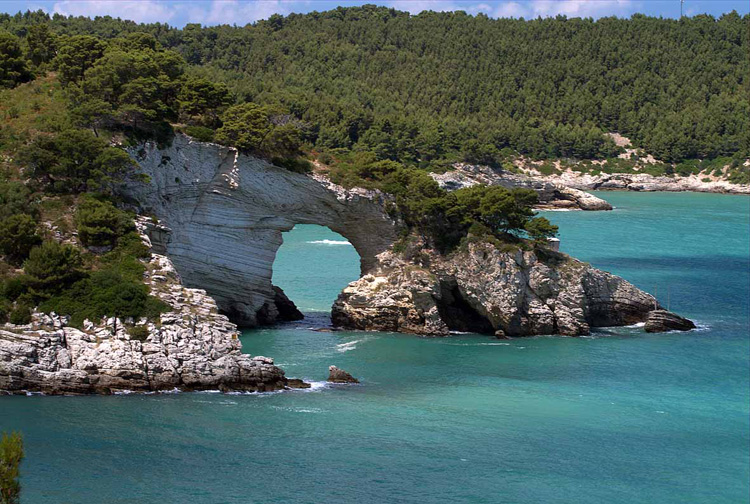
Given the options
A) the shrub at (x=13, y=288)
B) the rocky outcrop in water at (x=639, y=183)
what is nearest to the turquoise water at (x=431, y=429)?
the shrub at (x=13, y=288)

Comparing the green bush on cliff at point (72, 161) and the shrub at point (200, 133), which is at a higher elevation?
the shrub at point (200, 133)

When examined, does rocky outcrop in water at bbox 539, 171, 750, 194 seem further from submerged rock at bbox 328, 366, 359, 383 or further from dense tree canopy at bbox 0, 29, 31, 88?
submerged rock at bbox 328, 366, 359, 383

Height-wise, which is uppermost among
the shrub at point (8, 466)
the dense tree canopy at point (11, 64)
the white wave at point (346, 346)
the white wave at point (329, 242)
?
the dense tree canopy at point (11, 64)

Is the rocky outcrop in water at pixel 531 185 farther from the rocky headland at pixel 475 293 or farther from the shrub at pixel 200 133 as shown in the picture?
the shrub at pixel 200 133

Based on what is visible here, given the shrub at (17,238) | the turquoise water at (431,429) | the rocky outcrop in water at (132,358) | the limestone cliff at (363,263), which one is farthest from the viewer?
the limestone cliff at (363,263)

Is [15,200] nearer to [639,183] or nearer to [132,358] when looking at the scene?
[132,358]

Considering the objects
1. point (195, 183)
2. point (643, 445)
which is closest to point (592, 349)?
point (643, 445)

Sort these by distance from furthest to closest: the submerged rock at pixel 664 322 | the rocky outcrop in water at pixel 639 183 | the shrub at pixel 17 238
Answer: the rocky outcrop in water at pixel 639 183 < the submerged rock at pixel 664 322 < the shrub at pixel 17 238
